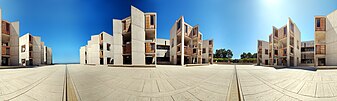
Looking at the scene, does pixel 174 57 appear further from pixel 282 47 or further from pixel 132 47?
pixel 282 47

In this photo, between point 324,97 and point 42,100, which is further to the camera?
point 324,97

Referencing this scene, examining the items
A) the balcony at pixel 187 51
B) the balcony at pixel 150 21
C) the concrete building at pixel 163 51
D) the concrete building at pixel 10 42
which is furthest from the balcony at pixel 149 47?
the concrete building at pixel 10 42

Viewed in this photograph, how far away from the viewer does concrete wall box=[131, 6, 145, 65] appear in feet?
52.6

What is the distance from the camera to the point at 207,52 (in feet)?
121

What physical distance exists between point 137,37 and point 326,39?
2267cm

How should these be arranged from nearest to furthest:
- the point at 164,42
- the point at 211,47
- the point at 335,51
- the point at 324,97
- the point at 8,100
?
the point at 8,100 → the point at 324,97 → the point at 335,51 → the point at 164,42 → the point at 211,47

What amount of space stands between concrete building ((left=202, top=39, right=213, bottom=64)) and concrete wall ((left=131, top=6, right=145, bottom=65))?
77.3 ft

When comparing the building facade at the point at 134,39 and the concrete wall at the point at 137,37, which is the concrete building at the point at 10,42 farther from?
the concrete wall at the point at 137,37

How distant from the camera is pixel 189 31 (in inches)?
979

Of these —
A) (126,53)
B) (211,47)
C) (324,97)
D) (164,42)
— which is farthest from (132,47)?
(211,47)

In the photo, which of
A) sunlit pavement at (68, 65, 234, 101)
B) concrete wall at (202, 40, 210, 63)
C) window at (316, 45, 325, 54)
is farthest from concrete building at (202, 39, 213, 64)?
sunlit pavement at (68, 65, 234, 101)

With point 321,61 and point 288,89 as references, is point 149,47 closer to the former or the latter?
point 288,89

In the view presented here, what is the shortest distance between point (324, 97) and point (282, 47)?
2553 centimetres

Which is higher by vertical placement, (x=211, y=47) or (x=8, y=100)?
(x=211, y=47)
